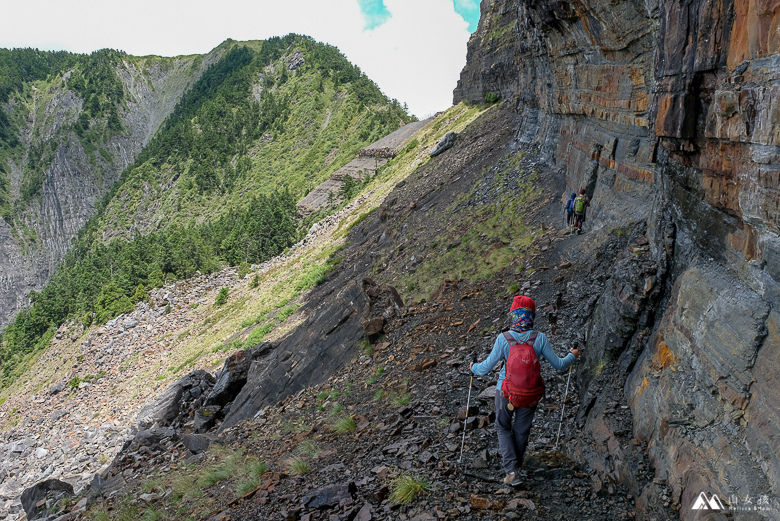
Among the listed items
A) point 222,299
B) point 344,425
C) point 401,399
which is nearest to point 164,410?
point 344,425

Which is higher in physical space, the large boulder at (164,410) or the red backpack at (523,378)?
the red backpack at (523,378)

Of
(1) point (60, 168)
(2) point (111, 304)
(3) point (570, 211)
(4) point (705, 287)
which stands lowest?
(2) point (111, 304)

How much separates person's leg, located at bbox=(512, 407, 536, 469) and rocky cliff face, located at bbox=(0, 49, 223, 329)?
14401cm

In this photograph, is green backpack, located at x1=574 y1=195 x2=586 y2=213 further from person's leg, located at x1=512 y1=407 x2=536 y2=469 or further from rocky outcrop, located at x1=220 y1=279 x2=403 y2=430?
person's leg, located at x1=512 y1=407 x2=536 y2=469

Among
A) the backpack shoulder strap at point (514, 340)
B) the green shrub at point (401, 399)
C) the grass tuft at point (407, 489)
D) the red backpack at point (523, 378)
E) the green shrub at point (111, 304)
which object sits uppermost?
the backpack shoulder strap at point (514, 340)

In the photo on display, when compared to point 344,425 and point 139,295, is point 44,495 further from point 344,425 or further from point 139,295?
point 139,295

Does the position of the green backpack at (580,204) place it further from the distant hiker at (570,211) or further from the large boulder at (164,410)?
the large boulder at (164,410)

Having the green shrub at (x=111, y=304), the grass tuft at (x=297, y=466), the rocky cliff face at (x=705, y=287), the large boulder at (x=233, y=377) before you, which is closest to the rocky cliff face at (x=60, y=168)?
the green shrub at (x=111, y=304)

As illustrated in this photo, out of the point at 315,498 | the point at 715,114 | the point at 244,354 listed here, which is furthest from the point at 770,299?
the point at 244,354

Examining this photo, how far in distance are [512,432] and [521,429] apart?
0.13m

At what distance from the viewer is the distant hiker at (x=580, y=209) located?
38.4ft
